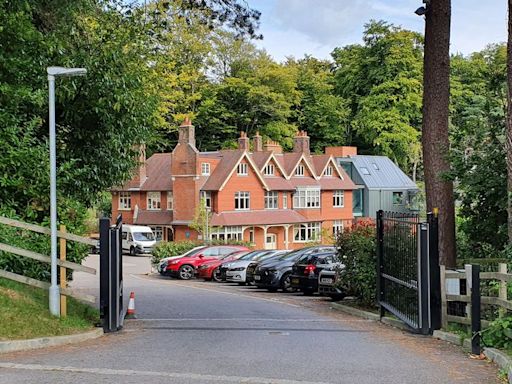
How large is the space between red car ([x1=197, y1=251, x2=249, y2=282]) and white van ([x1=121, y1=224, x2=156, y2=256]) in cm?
2294

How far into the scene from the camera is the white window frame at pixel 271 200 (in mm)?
60531

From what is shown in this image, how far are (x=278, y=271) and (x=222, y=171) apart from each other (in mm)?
31934

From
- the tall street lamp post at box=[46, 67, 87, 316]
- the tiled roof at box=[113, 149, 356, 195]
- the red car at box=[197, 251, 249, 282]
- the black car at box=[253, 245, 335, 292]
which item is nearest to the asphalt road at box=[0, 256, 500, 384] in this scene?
the tall street lamp post at box=[46, 67, 87, 316]

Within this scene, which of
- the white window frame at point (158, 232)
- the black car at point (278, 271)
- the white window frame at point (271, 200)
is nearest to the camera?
the black car at point (278, 271)

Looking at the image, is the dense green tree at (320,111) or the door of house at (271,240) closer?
the door of house at (271,240)

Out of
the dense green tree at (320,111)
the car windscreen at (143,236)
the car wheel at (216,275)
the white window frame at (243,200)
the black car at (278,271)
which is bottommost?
the car wheel at (216,275)

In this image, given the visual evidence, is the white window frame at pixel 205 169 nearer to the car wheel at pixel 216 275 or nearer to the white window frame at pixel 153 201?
the white window frame at pixel 153 201

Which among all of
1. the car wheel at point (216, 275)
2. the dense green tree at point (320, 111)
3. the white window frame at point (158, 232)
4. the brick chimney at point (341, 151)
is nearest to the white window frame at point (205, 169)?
the white window frame at point (158, 232)

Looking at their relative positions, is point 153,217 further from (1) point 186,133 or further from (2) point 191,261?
(2) point 191,261

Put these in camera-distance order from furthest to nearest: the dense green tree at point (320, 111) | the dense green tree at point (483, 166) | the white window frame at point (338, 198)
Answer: the dense green tree at point (320, 111) < the white window frame at point (338, 198) < the dense green tree at point (483, 166)

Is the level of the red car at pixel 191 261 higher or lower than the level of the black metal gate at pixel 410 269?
lower

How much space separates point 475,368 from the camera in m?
8.72

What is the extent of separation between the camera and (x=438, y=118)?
16359 mm

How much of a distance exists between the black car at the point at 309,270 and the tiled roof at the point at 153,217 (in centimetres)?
3603
